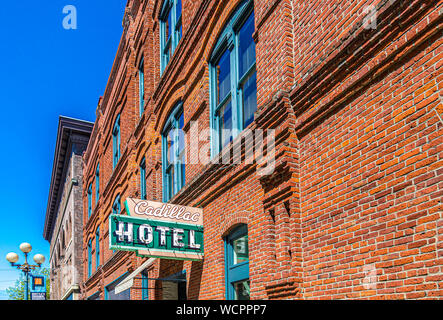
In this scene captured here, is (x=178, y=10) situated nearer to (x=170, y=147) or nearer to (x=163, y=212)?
(x=170, y=147)

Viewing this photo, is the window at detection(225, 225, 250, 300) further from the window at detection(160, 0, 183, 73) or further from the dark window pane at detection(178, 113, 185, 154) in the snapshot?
the window at detection(160, 0, 183, 73)

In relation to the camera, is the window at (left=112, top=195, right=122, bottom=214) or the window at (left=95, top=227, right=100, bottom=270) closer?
the window at (left=112, top=195, right=122, bottom=214)

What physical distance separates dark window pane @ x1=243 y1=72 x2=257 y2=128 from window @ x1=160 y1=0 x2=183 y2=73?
5.08m

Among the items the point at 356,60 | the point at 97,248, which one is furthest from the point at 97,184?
the point at 356,60

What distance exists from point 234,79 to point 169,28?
6.17 m

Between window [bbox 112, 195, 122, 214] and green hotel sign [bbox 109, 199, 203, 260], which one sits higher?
window [bbox 112, 195, 122, 214]

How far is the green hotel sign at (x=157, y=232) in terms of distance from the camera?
392 inches

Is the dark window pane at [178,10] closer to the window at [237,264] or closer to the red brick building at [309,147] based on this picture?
the red brick building at [309,147]

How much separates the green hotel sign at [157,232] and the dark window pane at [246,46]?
3.45m

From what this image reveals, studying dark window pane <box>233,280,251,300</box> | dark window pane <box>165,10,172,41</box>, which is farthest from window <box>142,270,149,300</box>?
dark window pane <box>165,10,172,41</box>

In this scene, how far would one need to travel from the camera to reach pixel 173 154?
43.8 ft

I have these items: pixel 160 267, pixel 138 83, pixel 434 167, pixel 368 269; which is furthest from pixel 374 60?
pixel 138 83

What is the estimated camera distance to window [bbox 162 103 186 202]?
502 inches
